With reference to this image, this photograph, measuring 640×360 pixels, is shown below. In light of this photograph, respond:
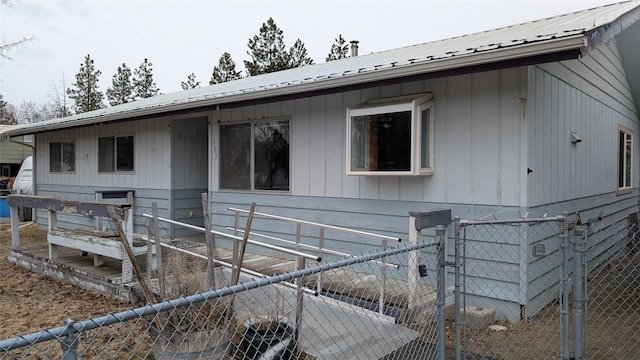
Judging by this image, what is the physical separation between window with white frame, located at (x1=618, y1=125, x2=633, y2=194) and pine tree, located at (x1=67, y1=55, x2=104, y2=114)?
28.8 metres

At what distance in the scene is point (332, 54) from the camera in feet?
78.2

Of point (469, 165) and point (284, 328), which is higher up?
point (469, 165)

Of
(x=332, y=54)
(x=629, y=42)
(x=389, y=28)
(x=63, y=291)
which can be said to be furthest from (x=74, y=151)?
(x=389, y=28)

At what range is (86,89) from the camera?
28625mm

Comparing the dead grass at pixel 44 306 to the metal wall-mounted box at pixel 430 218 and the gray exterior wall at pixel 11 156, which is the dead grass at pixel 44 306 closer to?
the metal wall-mounted box at pixel 430 218

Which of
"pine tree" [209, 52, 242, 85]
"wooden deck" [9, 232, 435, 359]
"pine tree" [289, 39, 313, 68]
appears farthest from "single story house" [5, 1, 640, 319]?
"pine tree" [209, 52, 242, 85]


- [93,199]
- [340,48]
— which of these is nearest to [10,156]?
[93,199]

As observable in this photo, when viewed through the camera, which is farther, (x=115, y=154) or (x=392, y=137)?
(x=115, y=154)

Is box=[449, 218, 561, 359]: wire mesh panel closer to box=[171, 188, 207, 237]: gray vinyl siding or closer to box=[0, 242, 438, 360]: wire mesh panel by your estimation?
box=[0, 242, 438, 360]: wire mesh panel

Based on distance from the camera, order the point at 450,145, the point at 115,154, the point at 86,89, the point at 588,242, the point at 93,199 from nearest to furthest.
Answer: the point at 450,145
the point at 588,242
the point at 115,154
the point at 93,199
the point at 86,89

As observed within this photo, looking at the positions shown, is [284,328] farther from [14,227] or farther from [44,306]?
[14,227]

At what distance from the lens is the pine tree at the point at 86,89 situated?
28.4 m

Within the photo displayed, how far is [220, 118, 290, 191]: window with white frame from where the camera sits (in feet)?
22.3

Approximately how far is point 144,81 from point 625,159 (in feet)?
96.2
